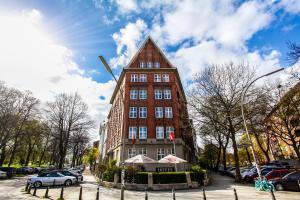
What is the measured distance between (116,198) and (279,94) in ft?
81.4

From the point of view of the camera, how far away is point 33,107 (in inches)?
1508

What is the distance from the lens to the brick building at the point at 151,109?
31141mm

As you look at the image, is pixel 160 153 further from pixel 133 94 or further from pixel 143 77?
pixel 143 77

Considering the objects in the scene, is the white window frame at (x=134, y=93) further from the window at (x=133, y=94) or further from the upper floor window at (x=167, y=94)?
the upper floor window at (x=167, y=94)

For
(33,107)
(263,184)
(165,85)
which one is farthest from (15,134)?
(263,184)

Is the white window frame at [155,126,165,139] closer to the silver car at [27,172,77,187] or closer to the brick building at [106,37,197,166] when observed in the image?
the brick building at [106,37,197,166]

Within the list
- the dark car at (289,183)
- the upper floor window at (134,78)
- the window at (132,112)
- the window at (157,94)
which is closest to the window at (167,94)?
the window at (157,94)

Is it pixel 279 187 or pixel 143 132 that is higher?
pixel 143 132

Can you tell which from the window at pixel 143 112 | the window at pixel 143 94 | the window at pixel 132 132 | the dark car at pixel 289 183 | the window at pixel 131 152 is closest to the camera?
the dark car at pixel 289 183

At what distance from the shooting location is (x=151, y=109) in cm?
3362

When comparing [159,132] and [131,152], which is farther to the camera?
[159,132]

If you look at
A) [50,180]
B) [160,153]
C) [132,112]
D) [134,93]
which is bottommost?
[50,180]

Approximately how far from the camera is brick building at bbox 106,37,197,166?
102 feet

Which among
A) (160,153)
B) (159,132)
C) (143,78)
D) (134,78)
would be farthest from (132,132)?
(143,78)
